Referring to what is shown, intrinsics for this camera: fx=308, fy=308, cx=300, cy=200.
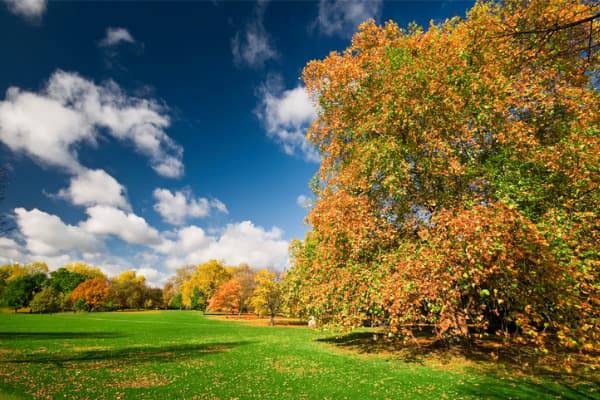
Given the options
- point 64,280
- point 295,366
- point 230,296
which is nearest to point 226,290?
point 230,296

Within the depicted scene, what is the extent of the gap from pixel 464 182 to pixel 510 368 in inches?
412

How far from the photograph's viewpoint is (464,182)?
17.4 m

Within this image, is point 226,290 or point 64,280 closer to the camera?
point 226,290

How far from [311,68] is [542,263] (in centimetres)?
1977

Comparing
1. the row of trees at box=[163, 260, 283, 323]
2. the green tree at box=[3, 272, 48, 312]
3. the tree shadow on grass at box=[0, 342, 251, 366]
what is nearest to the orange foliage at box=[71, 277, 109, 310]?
the green tree at box=[3, 272, 48, 312]

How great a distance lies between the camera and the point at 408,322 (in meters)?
17.1

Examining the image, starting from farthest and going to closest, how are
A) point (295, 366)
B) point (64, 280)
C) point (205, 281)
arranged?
point (64, 280)
point (205, 281)
point (295, 366)

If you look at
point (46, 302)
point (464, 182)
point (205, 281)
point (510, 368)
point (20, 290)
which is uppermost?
point (205, 281)

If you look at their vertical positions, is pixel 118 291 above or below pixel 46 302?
above

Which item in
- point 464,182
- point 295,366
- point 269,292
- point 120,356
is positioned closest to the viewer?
point 464,182

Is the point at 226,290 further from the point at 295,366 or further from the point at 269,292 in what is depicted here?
the point at 295,366

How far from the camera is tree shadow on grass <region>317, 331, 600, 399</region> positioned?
12672 millimetres

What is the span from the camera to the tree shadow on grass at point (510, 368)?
1267 centimetres

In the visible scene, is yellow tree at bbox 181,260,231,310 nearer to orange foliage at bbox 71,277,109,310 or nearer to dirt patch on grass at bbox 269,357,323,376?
orange foliage at bbox 71,277,109,310
